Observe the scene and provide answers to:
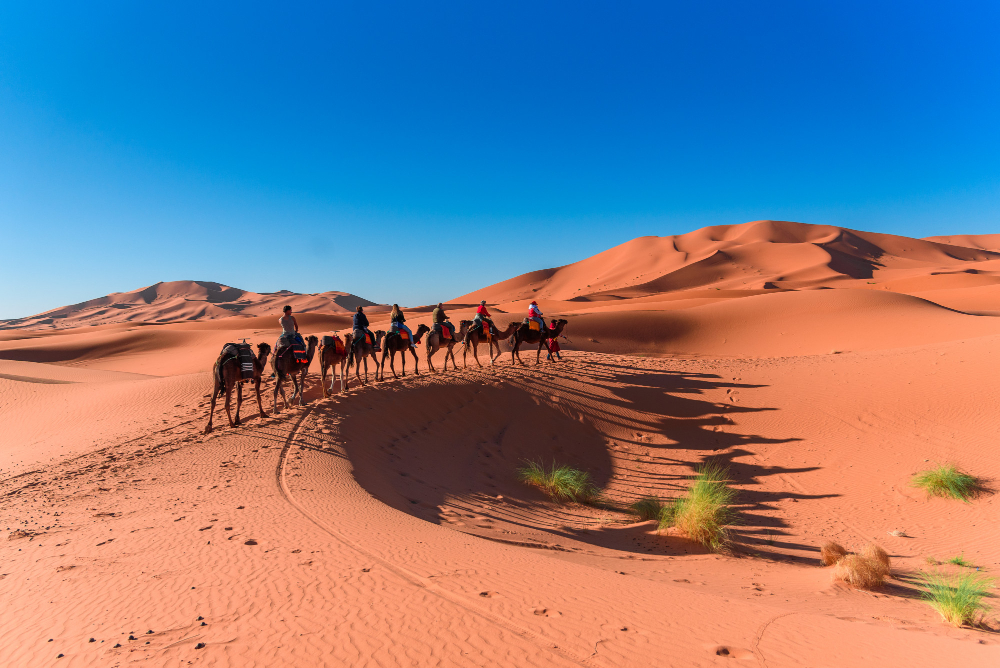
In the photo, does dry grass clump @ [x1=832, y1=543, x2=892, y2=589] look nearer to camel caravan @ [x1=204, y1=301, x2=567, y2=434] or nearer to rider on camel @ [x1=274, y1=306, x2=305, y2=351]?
camel caravan @ [x1=204, y1=301, x2=567, y2=434]

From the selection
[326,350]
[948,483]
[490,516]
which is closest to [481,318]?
[326,350]

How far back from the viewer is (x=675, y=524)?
8375mm

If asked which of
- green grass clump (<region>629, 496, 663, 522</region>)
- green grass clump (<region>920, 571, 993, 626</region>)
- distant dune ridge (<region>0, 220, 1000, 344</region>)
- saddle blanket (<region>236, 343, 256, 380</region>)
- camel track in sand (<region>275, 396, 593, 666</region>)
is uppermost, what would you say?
distant dune ridge (<region>0, 220, 1000, 344</region>)

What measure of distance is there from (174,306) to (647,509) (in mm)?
113895

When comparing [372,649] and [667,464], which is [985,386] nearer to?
[667,464]

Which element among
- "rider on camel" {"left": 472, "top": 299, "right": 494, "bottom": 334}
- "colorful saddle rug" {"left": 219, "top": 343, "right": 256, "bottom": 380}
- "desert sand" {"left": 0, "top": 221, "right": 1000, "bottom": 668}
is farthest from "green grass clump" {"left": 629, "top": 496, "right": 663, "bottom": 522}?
"rider on camel" {"left": 472, "top": 299, "right": 494, "bottom": 334}

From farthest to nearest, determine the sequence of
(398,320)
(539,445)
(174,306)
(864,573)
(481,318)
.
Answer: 1. (174,306)
2. (481,318)
3. (398,320)
4. (539,445)
5. (864,573)

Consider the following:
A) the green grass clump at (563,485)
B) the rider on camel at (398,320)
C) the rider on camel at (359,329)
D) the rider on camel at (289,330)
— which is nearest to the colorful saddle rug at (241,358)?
the rider on camel at (289,330)

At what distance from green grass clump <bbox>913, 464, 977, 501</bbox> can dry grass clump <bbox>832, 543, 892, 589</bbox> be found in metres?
4.63

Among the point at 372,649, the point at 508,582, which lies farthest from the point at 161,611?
the point at 508,582

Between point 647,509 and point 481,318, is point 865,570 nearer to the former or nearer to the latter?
point 647,509

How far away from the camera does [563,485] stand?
10.0m

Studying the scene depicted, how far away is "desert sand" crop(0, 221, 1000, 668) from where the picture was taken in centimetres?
377

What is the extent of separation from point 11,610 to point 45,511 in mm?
3377
